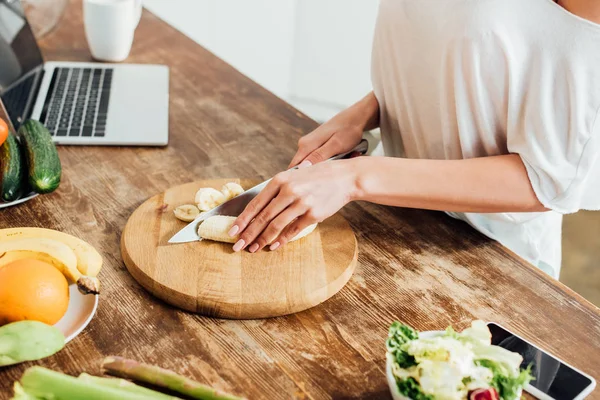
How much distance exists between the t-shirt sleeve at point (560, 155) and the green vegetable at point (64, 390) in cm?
75

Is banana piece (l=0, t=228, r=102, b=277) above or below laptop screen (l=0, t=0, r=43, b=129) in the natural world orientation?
above

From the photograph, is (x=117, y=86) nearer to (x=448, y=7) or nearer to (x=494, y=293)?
(x=448, y=7)

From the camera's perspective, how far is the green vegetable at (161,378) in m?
0.82

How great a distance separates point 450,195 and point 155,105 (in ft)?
2.71

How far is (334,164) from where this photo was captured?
1191mm

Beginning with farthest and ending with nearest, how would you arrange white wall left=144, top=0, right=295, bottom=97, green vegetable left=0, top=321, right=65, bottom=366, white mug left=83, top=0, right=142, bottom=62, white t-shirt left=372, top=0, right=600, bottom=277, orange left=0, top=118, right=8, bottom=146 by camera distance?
1. white wall left=144, top=0, right=295, bottom=97
2. white mug left=83, top=0, right=142, bottom=62
3. orange left=0, top=118, right=8, bottom=146
4. white t-shirt left=372, top=0, right=600, bottom=277
5. green vegetable left=0, top=321, right=65, bottom=366

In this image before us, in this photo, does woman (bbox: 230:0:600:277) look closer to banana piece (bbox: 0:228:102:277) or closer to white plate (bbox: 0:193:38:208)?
banana piece (bbox: 0:228:102:277)

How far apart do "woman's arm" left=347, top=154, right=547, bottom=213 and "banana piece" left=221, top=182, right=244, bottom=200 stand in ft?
0.78

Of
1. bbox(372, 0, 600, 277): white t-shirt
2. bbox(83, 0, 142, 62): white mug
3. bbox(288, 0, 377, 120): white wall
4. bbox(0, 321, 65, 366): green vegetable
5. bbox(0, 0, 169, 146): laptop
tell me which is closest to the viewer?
bbox(0, 321, 65, 366): green vegetable

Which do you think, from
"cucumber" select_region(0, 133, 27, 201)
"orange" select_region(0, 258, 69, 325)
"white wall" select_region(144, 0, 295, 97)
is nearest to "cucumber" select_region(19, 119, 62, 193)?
"cucumber" select_region(0, 133, 27, 201)

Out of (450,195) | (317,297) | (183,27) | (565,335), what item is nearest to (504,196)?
(450,195)

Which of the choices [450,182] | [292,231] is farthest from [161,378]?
[450,182]

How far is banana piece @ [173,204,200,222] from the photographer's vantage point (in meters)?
1.23

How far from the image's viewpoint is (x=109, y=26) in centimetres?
187
